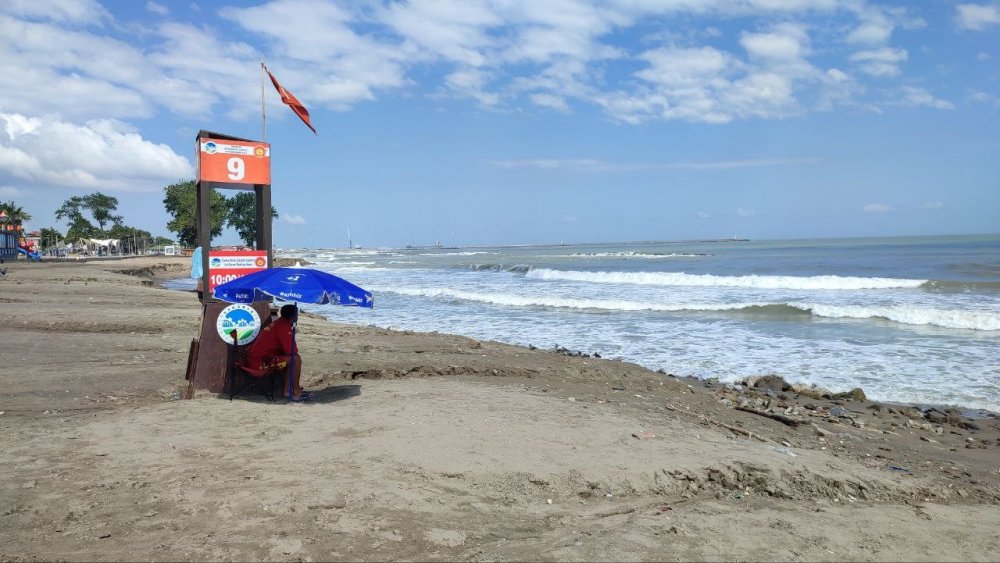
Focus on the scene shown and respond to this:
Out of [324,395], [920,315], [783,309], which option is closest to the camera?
[324,395]

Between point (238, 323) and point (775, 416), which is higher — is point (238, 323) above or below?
above

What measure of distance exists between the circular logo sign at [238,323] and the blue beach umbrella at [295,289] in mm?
466

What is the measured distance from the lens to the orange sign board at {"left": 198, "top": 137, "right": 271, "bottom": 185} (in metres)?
8.44

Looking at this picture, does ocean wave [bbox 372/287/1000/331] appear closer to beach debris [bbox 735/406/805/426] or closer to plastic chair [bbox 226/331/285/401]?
beach debris [bbox 735/406/805/426]

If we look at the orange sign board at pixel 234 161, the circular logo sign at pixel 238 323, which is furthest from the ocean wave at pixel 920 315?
the circular logo sign at pixel 238 323

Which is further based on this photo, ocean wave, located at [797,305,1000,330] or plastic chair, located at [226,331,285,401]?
ocean wave, located at [797,305,1000,330]

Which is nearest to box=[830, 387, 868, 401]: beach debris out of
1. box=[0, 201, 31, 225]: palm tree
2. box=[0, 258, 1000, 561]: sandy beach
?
box=[0, 258, 1000, 561]: sandy beach

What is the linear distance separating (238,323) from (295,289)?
132 centimetres

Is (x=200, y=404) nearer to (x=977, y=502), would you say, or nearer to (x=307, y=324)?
(x=977, y=502)

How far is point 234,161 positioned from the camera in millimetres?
8641

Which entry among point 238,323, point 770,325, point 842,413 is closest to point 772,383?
point 842,413

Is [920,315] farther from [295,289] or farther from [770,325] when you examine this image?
[295,289]

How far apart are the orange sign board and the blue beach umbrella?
182cm

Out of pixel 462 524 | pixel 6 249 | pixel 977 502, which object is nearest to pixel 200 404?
pixel 462 524
